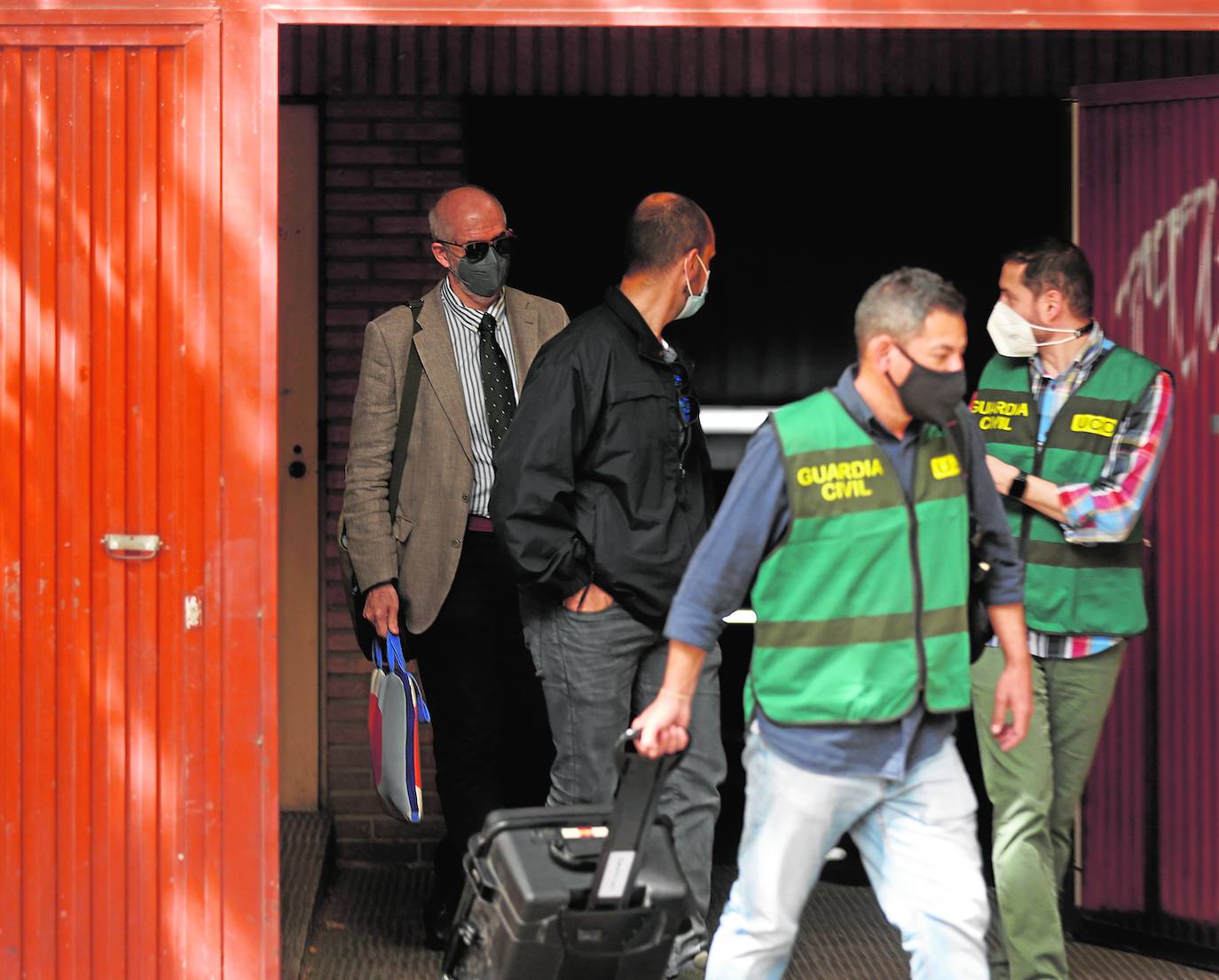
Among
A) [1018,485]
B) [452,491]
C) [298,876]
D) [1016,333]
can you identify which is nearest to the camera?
[1018,485]

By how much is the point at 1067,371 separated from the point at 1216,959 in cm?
200

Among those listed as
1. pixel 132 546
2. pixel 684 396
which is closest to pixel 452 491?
pixel 684 396

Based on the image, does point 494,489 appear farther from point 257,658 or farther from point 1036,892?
point 1036,892

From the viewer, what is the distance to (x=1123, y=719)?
5.56 metres

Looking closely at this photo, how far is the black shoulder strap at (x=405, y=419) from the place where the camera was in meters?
5.10

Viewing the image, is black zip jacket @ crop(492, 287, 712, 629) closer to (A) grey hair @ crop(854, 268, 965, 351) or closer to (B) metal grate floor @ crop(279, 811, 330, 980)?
(A) grey hair @ crop(854, 268, 965, 351)

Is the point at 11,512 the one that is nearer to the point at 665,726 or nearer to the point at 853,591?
the point at 665,726

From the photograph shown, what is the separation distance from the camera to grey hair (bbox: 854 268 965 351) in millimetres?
3711

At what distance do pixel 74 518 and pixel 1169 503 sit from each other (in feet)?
11.1

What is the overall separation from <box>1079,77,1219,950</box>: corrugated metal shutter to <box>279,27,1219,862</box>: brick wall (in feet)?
2.59

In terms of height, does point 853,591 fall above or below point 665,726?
above

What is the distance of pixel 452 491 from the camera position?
5066mm

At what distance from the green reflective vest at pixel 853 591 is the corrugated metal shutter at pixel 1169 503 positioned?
2028mm

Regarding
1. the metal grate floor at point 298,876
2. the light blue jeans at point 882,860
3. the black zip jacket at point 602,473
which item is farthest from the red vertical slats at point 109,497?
the light blue jeans at point 882,860
